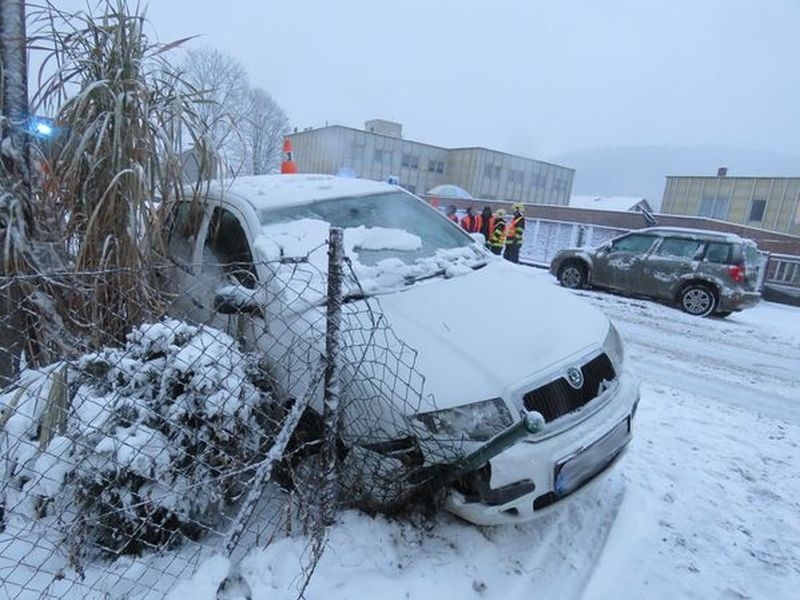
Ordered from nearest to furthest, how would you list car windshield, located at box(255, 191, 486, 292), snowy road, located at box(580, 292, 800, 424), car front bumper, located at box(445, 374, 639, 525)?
car front bumper, located at box(445, 374, 639, 525), car windshield, located at box(255, 191, 486, 292), snowy road, located at box(580, 292, 800, 424)

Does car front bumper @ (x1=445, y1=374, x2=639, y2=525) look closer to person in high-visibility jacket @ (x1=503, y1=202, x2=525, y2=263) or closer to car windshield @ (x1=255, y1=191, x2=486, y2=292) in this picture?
car windshield @ (x1=255, y1=191, x2=486, y2=292)

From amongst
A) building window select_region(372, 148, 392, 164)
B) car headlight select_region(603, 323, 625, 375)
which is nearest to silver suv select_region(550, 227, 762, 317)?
car headlight select_region(603, 323, 625, 375)

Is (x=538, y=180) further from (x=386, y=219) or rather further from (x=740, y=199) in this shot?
(x=386, y=219)

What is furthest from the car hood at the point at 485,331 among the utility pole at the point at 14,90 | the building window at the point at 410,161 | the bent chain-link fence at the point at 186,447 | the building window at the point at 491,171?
the building window at the point at 491,171

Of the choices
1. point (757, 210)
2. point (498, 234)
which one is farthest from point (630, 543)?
point (757, 210)

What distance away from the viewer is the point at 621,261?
941 centimetres

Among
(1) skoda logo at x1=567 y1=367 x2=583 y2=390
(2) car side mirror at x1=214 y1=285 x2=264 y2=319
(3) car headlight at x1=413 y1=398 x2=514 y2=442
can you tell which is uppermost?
(2) car side mirror at x1=214 y1=285 x2=264 y2=319

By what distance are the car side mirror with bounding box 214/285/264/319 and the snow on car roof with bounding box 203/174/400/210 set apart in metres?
0.71

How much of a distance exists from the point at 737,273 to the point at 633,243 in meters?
1.89

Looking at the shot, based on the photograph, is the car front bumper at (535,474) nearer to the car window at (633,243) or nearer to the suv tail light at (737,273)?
the suv tail light at (737,273)

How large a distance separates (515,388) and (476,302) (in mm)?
665

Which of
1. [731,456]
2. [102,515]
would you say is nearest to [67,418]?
[102,515]

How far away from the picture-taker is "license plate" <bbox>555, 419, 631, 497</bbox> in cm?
200

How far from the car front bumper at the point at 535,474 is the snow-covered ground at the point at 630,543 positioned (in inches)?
5.0
